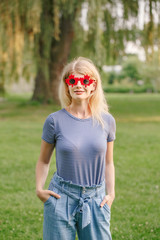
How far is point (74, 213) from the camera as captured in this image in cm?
233

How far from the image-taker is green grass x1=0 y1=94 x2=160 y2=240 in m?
4.36

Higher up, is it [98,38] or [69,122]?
[98,38]

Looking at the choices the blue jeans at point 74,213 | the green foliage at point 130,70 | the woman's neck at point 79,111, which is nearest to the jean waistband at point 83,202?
the blue jeans at point 74,213

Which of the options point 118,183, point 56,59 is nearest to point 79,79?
point 118,183

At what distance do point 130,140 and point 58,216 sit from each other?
723 cm

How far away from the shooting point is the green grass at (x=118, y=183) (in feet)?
14.3

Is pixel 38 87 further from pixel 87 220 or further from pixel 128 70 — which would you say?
pixel 128 70

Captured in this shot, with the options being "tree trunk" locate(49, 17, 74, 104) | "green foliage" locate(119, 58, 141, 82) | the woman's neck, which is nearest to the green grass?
the woman's neck

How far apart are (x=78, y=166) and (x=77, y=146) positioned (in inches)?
5.2

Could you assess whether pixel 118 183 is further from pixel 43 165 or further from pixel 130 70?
pixel 130 70

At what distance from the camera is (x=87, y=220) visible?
91.8 inches

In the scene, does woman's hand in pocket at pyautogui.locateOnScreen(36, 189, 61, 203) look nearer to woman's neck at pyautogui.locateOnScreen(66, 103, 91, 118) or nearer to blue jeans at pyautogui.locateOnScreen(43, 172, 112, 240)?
blue jeans at pyautogui.locateOnScreen(43, 172, 112, 240)

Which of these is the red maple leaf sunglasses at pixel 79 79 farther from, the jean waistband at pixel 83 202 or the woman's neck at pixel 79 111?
the jean waistband at pixel 83 202

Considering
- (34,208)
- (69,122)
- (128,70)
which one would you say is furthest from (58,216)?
(128,70)
